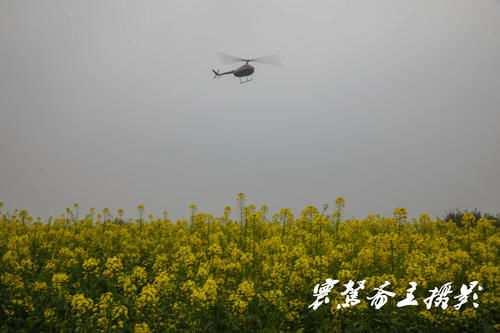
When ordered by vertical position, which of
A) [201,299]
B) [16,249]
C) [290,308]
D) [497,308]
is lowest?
[497,308]

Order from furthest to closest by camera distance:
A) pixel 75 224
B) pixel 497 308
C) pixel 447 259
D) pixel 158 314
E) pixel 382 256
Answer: pixel 75 224 → pixel 382 256 → pixel 447 259 → pixel 497 308 → pixel 158 314

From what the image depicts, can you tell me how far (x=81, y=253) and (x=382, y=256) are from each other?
24.0ft

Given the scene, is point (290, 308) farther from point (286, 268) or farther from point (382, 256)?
point (382, 256)

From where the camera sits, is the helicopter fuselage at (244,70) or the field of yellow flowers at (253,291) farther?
the helicopter fuselage at (244,70)

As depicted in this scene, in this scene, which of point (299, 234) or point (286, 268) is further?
point (299, 234)

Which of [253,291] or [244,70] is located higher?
[244,70]

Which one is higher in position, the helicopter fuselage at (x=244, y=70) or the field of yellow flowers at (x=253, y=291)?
the helicopter fuselage at (x=244, y=70)

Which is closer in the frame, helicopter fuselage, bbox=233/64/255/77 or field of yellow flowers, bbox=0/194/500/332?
field of yellow flowers, bbox=0/194/500/332

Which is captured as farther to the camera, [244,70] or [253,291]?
[244,70]

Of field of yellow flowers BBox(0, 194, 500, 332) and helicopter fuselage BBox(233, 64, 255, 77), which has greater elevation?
helicopter fuselage BBox(233, 64, 255, 77)

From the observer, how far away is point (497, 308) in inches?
236

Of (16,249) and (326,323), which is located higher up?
(16,249)

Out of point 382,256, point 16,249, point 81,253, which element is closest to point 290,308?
point 382,256

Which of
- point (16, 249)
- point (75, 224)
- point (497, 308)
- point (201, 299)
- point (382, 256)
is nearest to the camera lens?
point (201, 299)
